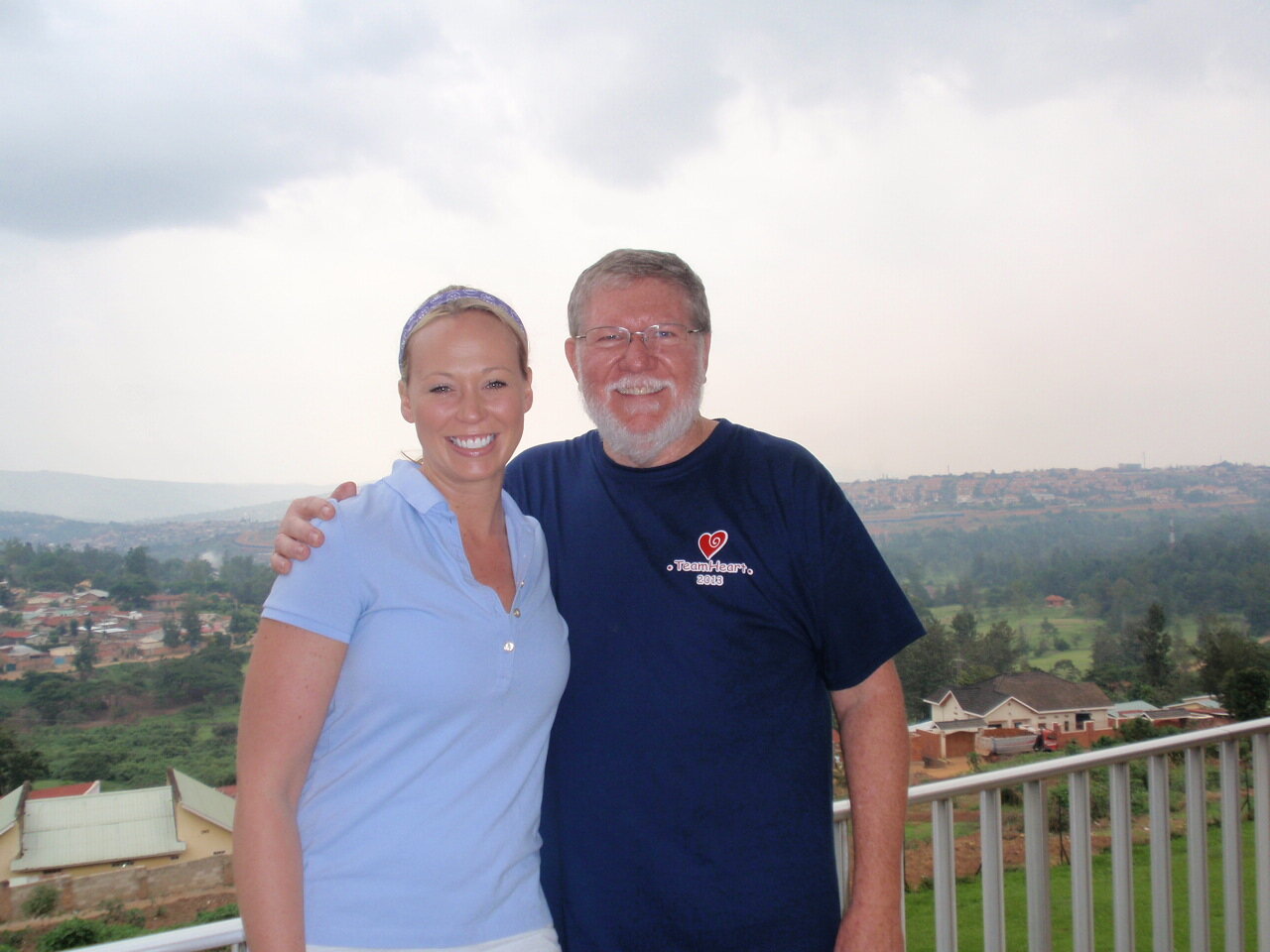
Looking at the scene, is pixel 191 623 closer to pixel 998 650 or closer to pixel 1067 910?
pixel 1067 910

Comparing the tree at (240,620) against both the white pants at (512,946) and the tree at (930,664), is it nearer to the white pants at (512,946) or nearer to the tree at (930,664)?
the white pants at (512,946)

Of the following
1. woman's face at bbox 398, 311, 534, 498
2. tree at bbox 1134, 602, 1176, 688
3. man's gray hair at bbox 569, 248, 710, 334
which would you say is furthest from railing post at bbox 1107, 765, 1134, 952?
woman's face at bbox 398, 311, 534, 498

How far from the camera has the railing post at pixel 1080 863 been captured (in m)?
2.44

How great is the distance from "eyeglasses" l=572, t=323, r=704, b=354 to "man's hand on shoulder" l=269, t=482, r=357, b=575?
0.69m

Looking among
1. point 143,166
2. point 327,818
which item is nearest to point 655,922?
point 327,818

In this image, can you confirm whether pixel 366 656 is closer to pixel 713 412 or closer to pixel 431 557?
pixel 431 557

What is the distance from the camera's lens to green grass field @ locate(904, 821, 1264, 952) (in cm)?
268

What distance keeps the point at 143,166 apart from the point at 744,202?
3.08 m

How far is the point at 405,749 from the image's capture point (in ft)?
3.55

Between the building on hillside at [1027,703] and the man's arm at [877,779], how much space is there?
1.45 metres

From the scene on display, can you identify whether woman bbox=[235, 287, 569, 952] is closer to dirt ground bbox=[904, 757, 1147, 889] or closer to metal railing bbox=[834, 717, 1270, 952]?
metal railing bbox=[834, 717, 1270, 952]

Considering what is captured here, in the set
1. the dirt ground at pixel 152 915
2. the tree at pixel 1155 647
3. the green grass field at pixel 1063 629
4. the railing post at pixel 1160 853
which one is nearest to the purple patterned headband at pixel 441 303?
the dirt ground at pixel 152 915

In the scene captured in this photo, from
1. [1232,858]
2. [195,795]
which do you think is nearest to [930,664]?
[1232,858]

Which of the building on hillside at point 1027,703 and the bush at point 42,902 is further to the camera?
the building on hillside at point 1027,703
